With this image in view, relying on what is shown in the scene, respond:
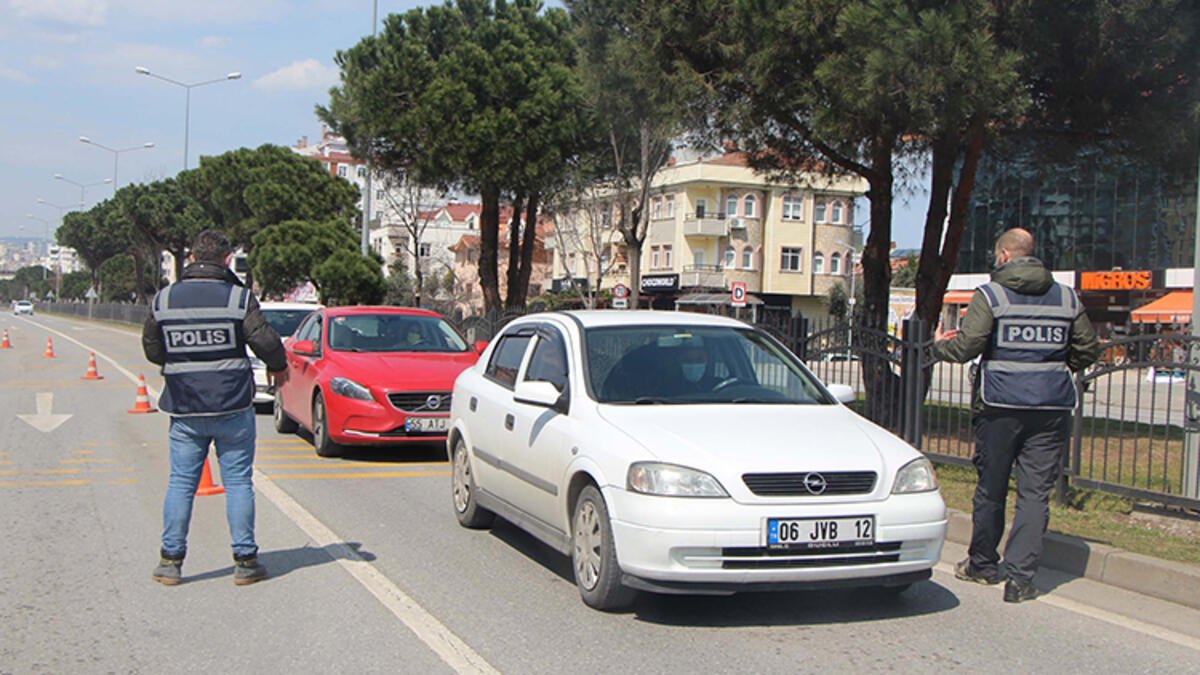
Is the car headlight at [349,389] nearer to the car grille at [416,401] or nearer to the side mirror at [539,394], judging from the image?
the car grille at [416,401]

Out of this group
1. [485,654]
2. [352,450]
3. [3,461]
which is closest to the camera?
[485,654]

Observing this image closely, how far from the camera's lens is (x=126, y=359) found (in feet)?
107

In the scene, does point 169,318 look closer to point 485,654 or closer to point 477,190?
point 485,654

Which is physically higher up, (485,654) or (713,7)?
(713,7)

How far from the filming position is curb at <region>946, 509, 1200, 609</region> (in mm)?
6296

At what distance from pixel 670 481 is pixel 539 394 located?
1195mm

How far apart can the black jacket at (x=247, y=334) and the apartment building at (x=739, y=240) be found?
57.8 m

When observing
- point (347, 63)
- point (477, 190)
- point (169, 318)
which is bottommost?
point (169, 318)

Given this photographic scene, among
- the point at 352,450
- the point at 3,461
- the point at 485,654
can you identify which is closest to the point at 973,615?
the point at 485,654

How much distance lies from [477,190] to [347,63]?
13.6 feet

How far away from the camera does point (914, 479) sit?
5703mm

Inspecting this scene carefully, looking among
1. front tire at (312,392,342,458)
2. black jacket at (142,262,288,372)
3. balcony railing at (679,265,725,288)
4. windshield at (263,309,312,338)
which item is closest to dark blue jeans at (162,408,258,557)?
black jacket at (142,262,288,372)

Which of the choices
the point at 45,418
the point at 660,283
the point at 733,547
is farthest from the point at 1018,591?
the point at 660,283

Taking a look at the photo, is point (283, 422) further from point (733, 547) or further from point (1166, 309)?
point (1166, 309)
